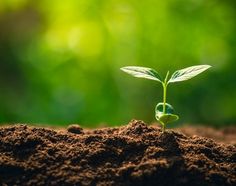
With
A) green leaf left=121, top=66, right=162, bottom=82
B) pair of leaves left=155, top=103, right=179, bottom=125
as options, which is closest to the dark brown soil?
pair of leaves left=155, top=103, right=179, bottom=125

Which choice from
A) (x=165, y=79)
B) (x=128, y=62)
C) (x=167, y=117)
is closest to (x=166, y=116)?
(x=167, y=117)

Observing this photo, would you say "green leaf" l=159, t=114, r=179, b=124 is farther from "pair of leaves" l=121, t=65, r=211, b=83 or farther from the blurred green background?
the blurred green background

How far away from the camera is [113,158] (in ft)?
5.24

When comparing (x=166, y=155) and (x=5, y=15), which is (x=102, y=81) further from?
(x=166, y=155)

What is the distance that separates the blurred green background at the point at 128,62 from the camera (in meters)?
4.66

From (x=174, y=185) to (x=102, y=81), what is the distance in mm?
3260

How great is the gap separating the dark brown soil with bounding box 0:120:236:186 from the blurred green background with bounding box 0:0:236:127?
281 cm

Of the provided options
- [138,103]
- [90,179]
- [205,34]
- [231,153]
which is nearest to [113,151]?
[90,179]

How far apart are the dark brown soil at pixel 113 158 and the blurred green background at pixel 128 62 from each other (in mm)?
2810

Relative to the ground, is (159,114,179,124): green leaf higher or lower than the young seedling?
lower

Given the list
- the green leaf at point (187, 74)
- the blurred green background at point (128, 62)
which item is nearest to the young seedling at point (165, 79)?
the green leaf at point (187, 74)

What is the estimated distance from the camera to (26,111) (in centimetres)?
480

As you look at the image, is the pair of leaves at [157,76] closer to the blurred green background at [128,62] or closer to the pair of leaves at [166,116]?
the pair of leaves at [166,116]

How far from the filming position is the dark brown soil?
A: 1.50 m
